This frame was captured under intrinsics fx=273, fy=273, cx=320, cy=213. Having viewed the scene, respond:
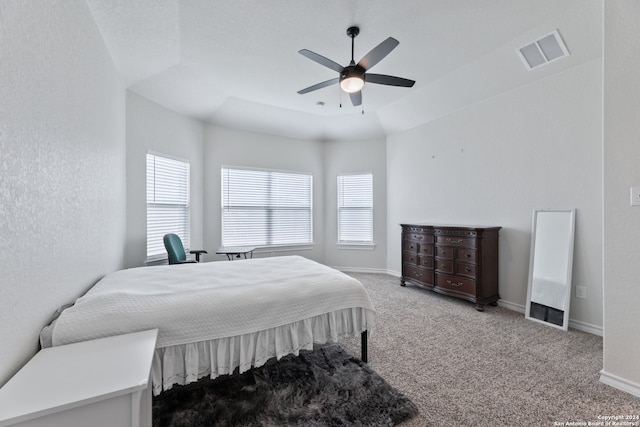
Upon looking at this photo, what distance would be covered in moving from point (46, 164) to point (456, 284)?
415 centimetres

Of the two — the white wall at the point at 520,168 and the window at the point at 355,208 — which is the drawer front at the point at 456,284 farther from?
the window at the point at 355,208

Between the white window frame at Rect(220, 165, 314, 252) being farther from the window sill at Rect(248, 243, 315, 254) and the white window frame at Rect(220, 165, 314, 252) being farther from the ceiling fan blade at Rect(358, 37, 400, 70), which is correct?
the ceiling fan blade at Rect(358, 37, 400, 70)

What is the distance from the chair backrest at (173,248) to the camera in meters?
3.44

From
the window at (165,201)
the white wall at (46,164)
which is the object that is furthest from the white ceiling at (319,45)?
the window at (165,201)

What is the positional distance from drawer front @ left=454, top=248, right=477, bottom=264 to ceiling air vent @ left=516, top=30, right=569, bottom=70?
2.24 meters

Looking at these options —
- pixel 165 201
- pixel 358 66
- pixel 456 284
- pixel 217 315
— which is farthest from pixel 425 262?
pixel 165 201

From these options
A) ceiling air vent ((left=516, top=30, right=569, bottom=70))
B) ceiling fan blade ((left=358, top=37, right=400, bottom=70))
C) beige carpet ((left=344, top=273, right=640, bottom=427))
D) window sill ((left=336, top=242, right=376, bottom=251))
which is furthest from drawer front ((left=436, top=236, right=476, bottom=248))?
ceiling fan blade ((left=358, top=37, right=400, bottom=70))

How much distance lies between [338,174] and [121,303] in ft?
15.3

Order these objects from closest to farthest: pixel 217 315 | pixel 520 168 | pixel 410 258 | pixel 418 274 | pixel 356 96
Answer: pixel 217 315
pixel 356 96
pixel 520 168
pixel 418 274
pixel 410 258

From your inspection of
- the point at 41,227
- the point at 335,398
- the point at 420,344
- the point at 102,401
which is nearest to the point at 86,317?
the point at 41,227

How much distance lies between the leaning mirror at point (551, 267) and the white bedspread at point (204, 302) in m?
2.25

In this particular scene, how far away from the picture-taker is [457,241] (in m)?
3.69

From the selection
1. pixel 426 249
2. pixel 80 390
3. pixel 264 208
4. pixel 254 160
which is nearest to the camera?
pixel 80 390

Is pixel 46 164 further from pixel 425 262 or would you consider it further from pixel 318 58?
pixel 425 262
